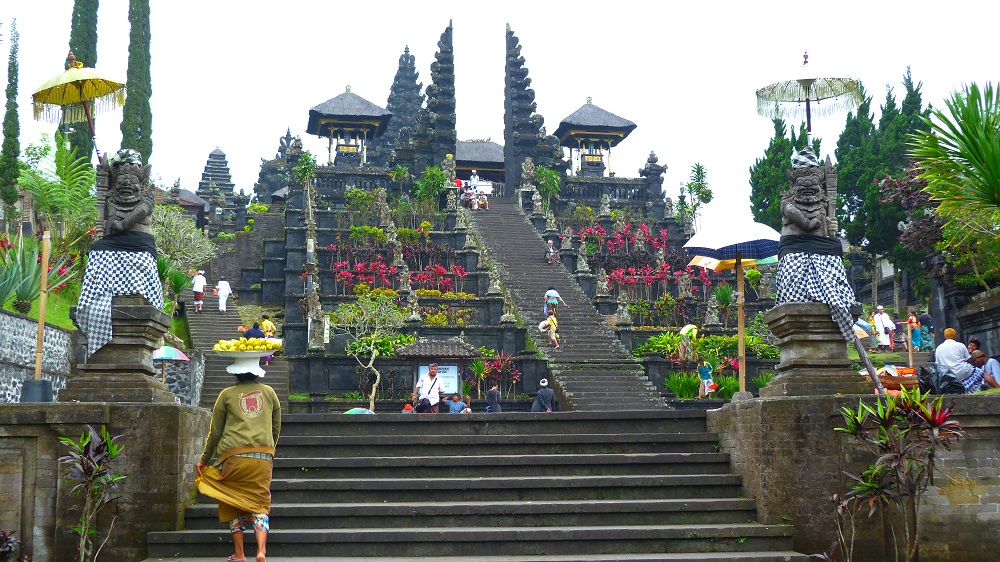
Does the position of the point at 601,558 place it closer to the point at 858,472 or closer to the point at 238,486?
the point at 858,472

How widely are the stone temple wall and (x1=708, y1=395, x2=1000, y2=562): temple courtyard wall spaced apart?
9.54 meters

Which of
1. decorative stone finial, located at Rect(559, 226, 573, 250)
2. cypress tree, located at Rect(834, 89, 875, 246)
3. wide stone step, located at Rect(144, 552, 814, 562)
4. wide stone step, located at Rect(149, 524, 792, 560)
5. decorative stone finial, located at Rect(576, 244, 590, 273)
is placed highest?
cypress tree, located at Rect(834, 89, 875, 246)

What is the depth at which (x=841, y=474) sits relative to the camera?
859 centimetres

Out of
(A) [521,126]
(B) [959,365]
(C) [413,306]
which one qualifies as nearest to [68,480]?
(B) [959,365]

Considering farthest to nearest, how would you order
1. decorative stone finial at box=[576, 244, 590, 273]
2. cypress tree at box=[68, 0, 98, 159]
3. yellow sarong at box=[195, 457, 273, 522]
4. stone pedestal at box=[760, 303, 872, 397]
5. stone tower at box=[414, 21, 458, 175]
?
stone tower at box=[414, 21, 458, 175] → decorative stone finial at box=[576, 244, 590, 273] → cypress tree at box=[68, 0, 98, 159] → stone pedestal at box=[760, 303, 872, 397] → yellow sarong at box=[195, 457, 273, 522]

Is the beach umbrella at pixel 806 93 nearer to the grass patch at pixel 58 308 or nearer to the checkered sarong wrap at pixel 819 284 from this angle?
the checkered sarong wrap at pixel 819 284

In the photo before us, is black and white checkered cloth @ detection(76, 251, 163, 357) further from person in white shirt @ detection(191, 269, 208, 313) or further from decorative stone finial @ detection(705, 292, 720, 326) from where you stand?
decorative stone finial @ detection(705, 292, 720, 326)

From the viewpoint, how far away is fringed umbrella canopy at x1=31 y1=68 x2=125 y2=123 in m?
10.4

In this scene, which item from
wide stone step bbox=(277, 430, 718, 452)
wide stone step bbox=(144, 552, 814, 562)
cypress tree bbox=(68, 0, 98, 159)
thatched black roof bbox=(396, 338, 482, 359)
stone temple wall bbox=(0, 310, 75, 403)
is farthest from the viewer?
cypress tree bbox=(68, 0, 98, 159)

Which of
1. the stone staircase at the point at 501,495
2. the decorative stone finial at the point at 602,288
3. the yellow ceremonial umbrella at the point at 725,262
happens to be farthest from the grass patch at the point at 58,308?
the decorative stone finial at the point at 602,288

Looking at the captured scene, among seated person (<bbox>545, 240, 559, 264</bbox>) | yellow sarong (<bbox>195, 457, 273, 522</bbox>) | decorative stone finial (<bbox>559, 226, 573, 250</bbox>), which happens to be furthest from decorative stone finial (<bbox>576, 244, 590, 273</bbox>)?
yellow sarong (<bbox>195, 457, 273, 522</bbox>)

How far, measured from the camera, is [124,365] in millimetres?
8922

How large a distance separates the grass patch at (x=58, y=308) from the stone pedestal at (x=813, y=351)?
11143mm

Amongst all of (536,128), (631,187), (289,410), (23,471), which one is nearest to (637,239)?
(631,187)
